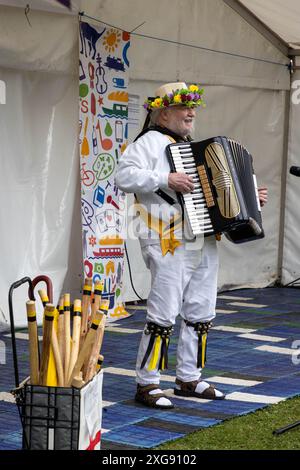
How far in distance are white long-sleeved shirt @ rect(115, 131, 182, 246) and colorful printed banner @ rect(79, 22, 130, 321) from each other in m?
2.34

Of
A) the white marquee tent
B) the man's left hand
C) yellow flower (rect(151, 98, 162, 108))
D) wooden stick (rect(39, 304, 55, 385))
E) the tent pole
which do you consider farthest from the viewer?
the tent pole

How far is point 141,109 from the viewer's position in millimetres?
8398

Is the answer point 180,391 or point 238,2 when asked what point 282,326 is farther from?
point 238,2

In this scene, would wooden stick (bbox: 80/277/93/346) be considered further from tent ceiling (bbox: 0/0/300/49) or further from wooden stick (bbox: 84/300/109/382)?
tent ceiling (bbox: 0/0/300/49)

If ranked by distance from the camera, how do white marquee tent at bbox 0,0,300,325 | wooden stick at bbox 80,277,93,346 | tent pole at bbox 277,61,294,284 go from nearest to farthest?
wooden stick at bbox 80,277,93,346, white marquee tent at bbox 0,0,300,325, tent pole at bbox 277,61,294,284

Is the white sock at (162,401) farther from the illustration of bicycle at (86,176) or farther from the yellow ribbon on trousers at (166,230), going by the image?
the illustration of bicycle at (86,176)

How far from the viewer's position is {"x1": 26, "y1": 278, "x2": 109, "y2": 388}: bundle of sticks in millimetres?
3668

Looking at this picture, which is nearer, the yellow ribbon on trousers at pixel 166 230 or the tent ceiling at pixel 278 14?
the yellow ribbon on trousers at pixel 166 230

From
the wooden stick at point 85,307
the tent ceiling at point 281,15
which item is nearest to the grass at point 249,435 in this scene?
the wooden stick at point 85,307

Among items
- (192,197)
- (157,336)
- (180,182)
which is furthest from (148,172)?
(157,336)

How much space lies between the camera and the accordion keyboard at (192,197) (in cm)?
520

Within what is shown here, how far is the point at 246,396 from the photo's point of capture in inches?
219

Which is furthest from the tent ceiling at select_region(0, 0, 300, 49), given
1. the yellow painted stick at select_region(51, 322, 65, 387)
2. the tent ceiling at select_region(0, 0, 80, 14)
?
the yellow painted stick at select_region(51, 322, 65, 387)

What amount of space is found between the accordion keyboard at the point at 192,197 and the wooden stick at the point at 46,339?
1670 mm
